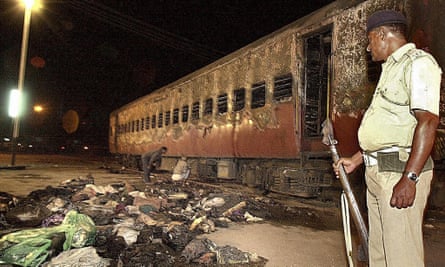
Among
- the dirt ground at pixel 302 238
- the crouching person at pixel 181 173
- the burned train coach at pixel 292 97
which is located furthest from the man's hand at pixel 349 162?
the crouching person at pixel 181 173

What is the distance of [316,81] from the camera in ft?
22.7

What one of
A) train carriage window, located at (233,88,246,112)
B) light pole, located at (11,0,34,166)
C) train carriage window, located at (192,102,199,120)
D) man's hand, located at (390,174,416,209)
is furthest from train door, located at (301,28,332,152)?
light pole, located at (11,0,34,166)

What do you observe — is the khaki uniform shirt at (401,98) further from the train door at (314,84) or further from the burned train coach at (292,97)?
the train door at (314,84)

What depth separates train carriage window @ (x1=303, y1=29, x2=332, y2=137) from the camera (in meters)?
6.69

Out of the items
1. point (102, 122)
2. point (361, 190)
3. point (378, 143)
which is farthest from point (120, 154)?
point (102, 122)

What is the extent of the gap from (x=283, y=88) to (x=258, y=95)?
1010 mm

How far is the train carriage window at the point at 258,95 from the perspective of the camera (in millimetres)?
7625

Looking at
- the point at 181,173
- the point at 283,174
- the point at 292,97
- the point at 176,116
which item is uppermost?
the point at 176,116

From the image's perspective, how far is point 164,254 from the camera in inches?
133

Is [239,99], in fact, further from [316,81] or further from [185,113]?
[185,113]

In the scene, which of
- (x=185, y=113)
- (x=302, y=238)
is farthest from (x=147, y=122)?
(x=302, y=238)

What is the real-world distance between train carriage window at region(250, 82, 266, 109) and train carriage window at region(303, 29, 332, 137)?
3.79 feet

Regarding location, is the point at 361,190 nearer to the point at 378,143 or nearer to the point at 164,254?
the point at 164,254

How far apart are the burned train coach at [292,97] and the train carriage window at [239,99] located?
0.08 feet
